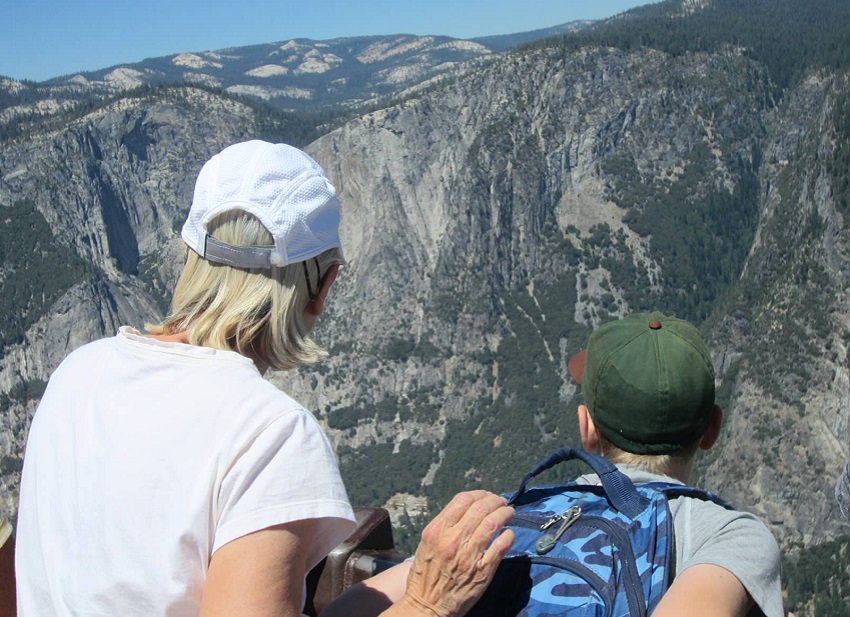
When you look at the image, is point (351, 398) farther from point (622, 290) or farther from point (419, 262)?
point (622, 290)

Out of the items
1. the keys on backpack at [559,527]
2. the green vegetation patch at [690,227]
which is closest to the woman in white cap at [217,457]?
the keys on backpack at [559,527]

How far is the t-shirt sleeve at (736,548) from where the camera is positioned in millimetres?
3049

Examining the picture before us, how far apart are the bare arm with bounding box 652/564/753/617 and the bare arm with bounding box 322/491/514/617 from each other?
1.97 ft

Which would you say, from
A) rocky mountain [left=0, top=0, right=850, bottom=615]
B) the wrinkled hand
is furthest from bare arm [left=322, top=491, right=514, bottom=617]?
rocky mountain [left=0, top=0, right=850, bottom=615]

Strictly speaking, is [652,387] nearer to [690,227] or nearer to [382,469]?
[382,469]

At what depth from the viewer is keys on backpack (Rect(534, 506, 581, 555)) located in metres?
3.28

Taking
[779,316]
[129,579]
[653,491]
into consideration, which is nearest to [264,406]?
[129,579]

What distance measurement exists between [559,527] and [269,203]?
1783 mm

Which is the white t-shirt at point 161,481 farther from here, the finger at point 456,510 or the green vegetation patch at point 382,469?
the green vegetation patch at point 382,469

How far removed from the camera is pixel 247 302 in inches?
140

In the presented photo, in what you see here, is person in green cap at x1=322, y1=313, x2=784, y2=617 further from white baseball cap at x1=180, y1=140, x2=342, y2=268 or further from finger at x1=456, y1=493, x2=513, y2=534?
white baseball cap at x1=180, y1=140, x2=342, y2=268

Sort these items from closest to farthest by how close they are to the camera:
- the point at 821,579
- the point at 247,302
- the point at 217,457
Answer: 1. the point at 217,457
2. the point at 247,302
3. the point at 821,579

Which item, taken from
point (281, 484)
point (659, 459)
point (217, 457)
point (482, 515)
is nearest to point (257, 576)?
point (281, 484)

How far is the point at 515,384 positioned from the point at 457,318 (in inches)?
595
